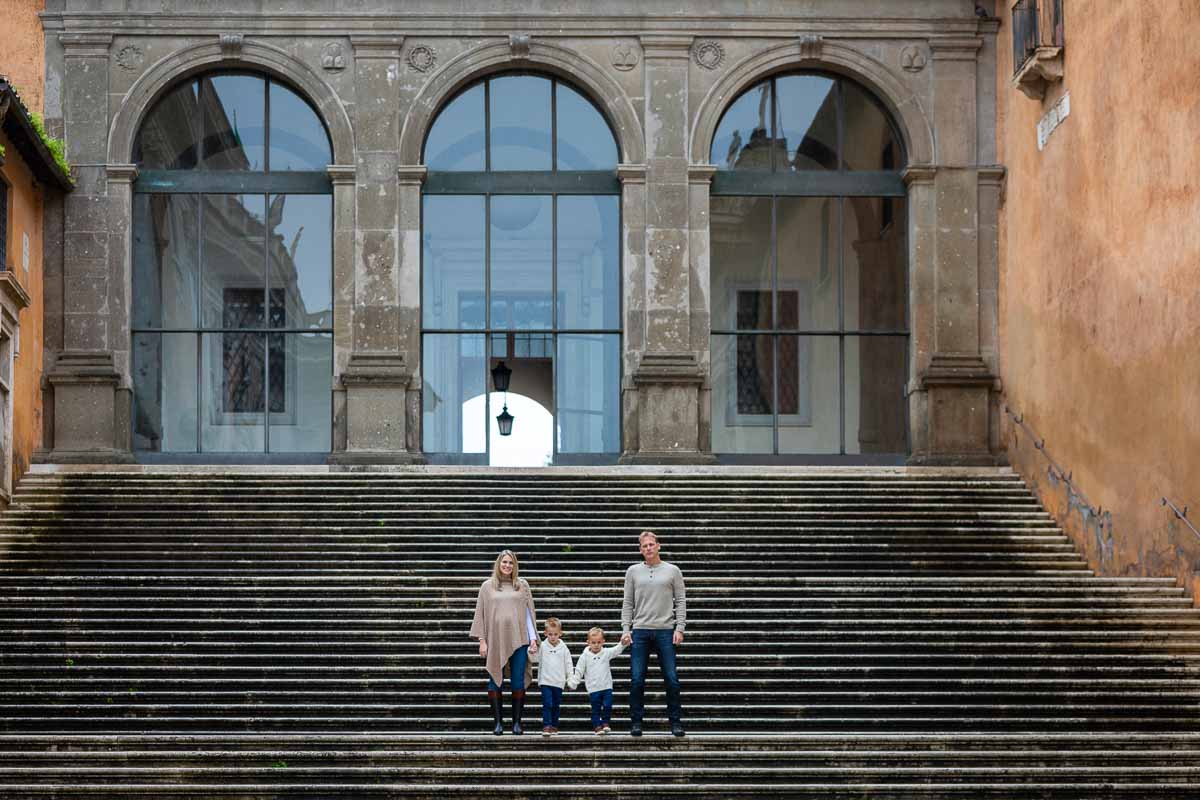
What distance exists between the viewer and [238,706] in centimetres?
1727

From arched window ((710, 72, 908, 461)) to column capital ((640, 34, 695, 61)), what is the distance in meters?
1.08

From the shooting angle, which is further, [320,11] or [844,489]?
[320,11]

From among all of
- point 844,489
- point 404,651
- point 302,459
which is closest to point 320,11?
point 302,459

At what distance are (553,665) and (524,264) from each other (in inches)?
488

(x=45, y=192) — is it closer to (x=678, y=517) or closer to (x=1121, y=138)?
(x=678, y=517)

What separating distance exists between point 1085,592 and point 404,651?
6.94 metres

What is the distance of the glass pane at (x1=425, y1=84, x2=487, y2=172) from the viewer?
2720cm

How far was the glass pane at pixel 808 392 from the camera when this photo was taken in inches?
1088

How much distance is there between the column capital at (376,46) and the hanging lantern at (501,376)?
4.40m

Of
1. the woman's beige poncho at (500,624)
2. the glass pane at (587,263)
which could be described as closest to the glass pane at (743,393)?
the glass pane at (587,263)

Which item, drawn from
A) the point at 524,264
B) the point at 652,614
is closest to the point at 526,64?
the point at 524,264

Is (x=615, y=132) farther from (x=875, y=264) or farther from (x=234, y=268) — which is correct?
(x=234, y=268)

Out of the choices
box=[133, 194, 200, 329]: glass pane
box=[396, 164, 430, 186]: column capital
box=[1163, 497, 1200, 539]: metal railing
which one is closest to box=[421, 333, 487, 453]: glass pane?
box=[396, 164, 430, 186]: column capital

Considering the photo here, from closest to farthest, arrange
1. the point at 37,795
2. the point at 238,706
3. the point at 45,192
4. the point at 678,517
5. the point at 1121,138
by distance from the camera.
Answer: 1. the point at 37,795
2. the point at 238,706
3. the point at 1121,138
4. the point at 678,517
5. the point at 45,192
